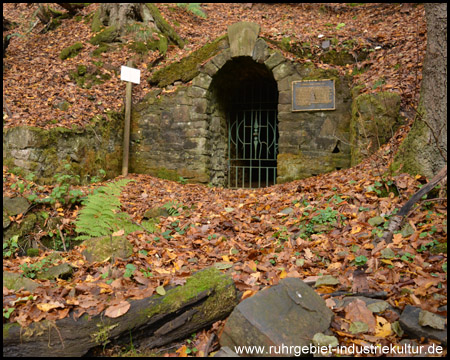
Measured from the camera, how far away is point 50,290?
2574mm

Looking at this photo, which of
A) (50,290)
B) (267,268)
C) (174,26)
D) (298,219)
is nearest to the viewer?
(50,290)

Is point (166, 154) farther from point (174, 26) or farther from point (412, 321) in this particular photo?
point (412, 321)

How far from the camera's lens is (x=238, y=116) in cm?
859

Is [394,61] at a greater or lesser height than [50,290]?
greater

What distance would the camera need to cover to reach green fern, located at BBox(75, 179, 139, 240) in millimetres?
3854

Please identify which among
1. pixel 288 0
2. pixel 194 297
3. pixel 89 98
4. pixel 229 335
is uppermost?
pixel 288 0

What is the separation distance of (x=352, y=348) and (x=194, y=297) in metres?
1.07

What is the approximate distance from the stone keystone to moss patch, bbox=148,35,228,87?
26 cm

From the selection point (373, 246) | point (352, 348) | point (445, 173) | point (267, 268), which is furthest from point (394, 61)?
point (352, 348)

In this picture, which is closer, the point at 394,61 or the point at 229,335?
the point at 229,335

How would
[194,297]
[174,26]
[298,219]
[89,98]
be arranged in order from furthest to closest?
1. [174,26]
2. [89,98]
3. [298,219]
4. [194,297]

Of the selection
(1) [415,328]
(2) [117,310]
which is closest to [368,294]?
(1) [415,328]

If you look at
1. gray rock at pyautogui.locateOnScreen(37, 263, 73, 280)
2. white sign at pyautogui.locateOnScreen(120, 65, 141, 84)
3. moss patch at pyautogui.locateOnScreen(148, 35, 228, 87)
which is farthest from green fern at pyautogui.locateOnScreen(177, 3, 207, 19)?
gray rock at pyautogui.locateOnScreen(37, 263, 73, 280)

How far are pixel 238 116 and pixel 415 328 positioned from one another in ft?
23.3
